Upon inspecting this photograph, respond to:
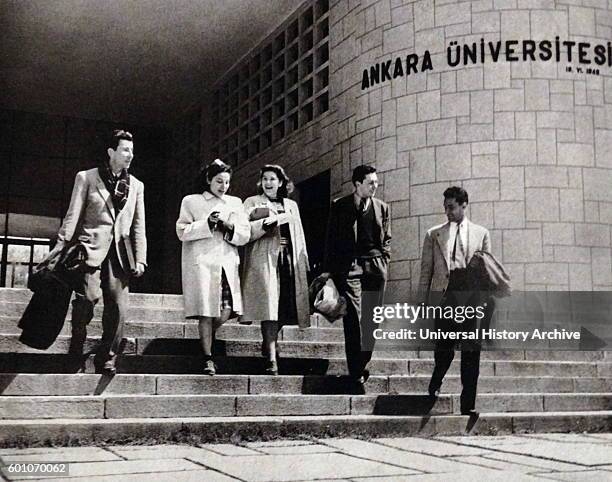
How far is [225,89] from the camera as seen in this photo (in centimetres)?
1571

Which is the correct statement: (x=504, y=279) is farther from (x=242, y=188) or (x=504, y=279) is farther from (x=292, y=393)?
(x=242, y=188)

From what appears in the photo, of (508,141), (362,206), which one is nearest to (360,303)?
(362,206)

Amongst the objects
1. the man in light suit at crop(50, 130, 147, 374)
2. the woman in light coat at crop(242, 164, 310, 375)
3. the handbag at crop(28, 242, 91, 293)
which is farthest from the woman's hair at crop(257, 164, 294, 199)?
the handbag at crop(28, 242, 91, 293)

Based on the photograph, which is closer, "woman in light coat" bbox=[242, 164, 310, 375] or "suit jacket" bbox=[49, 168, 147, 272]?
"suit jacket" bbox=[49, 168, 147, 272]

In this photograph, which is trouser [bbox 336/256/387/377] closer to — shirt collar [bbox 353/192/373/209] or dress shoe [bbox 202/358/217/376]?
shirt collar [bbox 353/192/373/209]

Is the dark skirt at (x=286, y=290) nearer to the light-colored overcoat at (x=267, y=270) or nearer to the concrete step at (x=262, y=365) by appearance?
the light-colored overcoat at (x=267, y=270)

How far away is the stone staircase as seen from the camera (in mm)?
4703

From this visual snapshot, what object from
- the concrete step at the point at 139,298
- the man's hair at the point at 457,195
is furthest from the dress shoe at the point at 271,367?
the concrete step at the point at 139,298

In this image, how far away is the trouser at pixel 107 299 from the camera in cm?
518

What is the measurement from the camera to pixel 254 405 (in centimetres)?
527

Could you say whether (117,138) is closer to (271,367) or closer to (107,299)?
(107,299)

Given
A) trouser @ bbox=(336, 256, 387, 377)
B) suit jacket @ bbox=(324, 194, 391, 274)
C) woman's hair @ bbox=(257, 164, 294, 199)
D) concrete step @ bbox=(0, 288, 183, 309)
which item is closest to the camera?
trouser @ bbox=(336, 256, 387, 377)

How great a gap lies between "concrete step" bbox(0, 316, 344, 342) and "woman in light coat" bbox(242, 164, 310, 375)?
0.91m

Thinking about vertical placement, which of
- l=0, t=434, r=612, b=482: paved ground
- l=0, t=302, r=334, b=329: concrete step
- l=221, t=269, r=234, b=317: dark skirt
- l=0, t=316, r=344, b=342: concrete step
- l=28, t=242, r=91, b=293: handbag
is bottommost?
l=0, t=434, r=612, b=482: paved ground
